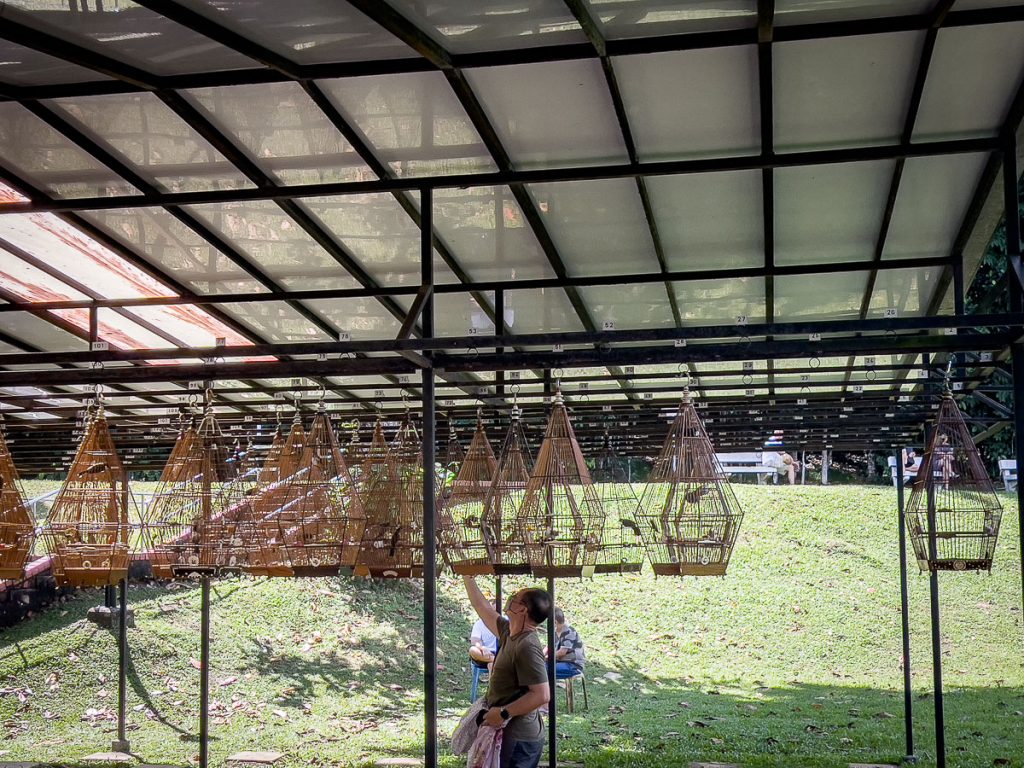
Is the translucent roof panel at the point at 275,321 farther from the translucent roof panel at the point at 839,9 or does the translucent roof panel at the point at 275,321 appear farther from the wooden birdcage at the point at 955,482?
the wooden birdcage at the point at 955,482

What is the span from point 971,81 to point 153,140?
420 centimetres

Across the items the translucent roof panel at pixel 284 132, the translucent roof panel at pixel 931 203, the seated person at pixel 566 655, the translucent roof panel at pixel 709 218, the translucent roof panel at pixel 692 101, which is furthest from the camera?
the seated person at pixel 566 655

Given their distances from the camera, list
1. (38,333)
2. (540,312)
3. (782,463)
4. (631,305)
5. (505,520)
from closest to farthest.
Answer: (505,520) < (631,305) < (540,312) < (38,333) < (782,463)

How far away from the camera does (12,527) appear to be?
6.99m

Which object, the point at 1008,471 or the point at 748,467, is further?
the point at 748,467

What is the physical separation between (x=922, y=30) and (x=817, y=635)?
46.5 ft

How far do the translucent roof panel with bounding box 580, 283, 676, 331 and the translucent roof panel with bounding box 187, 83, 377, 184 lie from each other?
229 cm

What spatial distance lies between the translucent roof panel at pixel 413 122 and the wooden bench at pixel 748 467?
19423 mm

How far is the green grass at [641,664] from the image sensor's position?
11914 millimetres

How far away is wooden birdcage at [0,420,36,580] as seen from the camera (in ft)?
21.9

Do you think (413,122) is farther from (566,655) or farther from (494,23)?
(566,655)

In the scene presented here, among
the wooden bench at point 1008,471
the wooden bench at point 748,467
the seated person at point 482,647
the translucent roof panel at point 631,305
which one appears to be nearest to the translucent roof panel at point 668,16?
the translucent roof panel at point 631,305

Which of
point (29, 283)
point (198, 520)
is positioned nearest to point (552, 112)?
point (198, 520)

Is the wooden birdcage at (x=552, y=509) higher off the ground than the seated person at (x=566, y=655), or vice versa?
the wooden birdcage at (x=552, y=509)
